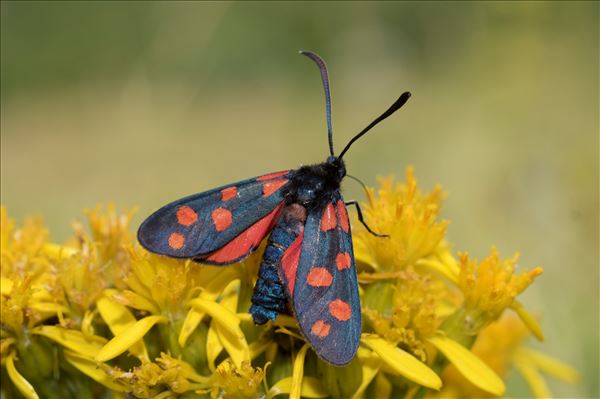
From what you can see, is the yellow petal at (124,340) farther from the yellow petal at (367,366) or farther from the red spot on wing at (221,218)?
the yellow petal at (367,366)

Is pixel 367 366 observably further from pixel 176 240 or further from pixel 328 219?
pixel 176 240

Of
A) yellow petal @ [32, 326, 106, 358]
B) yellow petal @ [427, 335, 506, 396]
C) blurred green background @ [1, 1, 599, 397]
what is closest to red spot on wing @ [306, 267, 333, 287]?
yellow petal @ [427, 335, 506, 396]

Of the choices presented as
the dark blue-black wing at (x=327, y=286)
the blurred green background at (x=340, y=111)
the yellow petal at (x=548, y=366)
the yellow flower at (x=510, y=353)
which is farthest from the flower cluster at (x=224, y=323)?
the blurred green background at (x=340, y=111)

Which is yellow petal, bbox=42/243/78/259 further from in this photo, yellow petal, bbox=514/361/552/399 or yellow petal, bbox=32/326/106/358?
yellow petal, bbox=514/361/552/399

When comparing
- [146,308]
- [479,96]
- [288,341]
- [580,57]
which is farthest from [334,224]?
[479,96]

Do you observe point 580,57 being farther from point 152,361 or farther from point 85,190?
point 152,361

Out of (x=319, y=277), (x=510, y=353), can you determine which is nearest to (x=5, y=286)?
(x=319, y=277)
